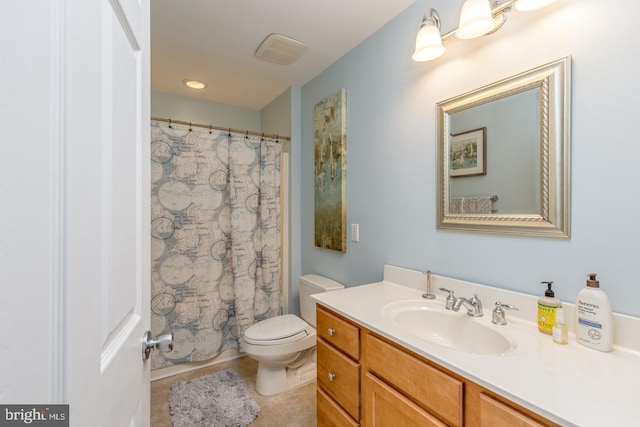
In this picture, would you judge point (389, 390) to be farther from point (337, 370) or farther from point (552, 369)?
point (552, 369)

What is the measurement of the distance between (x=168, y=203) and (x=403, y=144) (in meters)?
1.76

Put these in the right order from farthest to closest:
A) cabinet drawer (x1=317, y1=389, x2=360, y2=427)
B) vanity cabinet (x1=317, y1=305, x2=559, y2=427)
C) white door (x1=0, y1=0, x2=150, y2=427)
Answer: cabinet drawer (x1=317, y1=389, x2=360, y2=427) → vanity cabinet (x1=317, y1=305, x2=559, y2=427) → white door (x1=0, y1=0, x2=150, y2=427)

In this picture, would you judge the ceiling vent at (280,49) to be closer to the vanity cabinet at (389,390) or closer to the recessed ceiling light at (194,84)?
the recessed ceiling light at (194,84)

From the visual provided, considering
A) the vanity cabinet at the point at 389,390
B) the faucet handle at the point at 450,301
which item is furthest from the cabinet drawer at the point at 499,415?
the faucet handle at the point at 450,301

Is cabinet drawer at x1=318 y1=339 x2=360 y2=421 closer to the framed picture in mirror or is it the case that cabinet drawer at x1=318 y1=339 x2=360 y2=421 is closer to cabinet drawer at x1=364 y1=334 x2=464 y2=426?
cabinet drawer at x1=364 y1=334 x2=464 y2=426

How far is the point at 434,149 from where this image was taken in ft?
4.66

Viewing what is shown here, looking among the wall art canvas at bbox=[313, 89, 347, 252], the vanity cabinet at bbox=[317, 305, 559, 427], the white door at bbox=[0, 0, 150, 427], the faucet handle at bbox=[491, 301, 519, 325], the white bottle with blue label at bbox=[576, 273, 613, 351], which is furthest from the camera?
the wall art canvas at bbox=[313, 89, 347, 252]

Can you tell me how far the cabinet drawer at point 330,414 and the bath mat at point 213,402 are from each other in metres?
0.56

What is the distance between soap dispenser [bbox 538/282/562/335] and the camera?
954mm

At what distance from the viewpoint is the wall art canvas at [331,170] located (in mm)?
2018

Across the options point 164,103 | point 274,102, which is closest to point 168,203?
point 164,103

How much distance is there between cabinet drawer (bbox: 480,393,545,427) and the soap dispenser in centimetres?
43

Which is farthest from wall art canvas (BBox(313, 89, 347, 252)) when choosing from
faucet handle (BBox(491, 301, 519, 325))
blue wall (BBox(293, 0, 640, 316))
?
faucet handle (BBox(491, 301, 519, 325))

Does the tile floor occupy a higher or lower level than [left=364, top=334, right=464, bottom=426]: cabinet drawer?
lower
